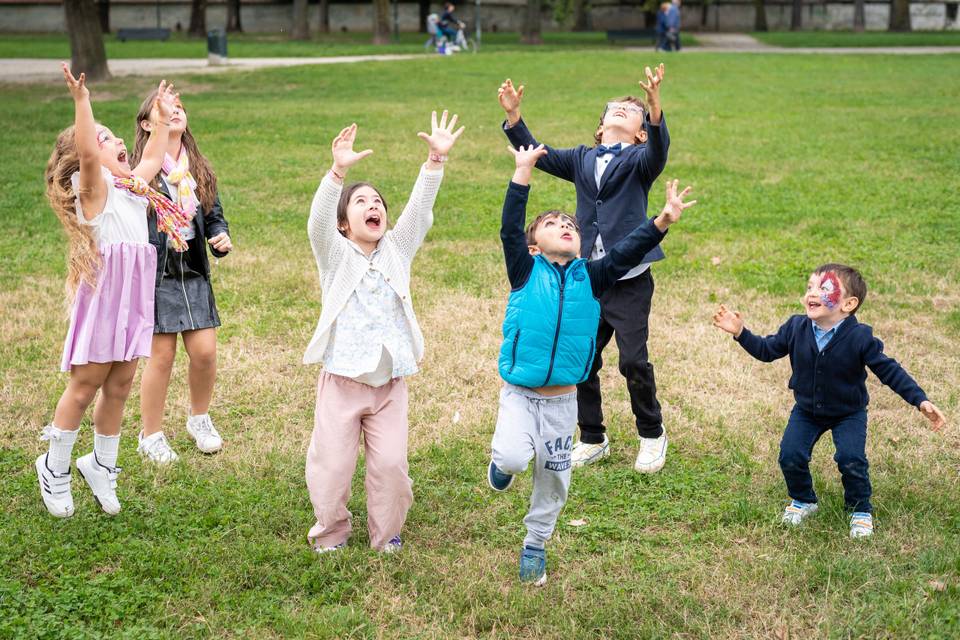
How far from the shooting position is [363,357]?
4.48 m

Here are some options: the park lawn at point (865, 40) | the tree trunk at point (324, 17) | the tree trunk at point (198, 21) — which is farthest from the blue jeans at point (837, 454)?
the tree trunk at point (324, 17)

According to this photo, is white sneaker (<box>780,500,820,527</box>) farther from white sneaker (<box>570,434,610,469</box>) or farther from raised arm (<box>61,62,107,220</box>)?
raised arm (<box>61,62,107,220</box>)

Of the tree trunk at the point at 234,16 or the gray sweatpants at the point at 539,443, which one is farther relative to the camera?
the tree trunk at the point at 234,16

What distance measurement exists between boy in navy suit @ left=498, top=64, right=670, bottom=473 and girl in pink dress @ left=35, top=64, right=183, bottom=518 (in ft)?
6.08

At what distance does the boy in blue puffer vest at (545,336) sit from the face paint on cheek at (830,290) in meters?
0.90

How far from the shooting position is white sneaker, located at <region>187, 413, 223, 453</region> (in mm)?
5812

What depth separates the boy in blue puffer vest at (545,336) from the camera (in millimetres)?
4223

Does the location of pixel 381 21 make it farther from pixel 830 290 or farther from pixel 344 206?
pixel 830 290

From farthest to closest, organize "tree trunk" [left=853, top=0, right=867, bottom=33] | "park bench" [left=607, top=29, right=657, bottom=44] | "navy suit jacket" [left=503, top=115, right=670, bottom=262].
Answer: "tree trunk" [left=853, top=0, right=867, bottom=33] → "park bench" [left=607, top=29, right=657, bottom=44] → "navy suit jacket" [left=503, top=115, right=670, bottom=262]

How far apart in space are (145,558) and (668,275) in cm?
576

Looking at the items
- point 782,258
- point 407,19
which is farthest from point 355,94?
point 407,19

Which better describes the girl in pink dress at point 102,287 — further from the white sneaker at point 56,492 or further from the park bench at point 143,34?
the park bench at point 143,34

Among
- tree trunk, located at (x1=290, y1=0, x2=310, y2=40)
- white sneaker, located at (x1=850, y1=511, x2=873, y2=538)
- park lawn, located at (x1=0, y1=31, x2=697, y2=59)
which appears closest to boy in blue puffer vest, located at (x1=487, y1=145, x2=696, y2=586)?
white sneaker, located at (x1=850, y1=511, x2=873, y2=538)

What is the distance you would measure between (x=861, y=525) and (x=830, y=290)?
42.3 inches
